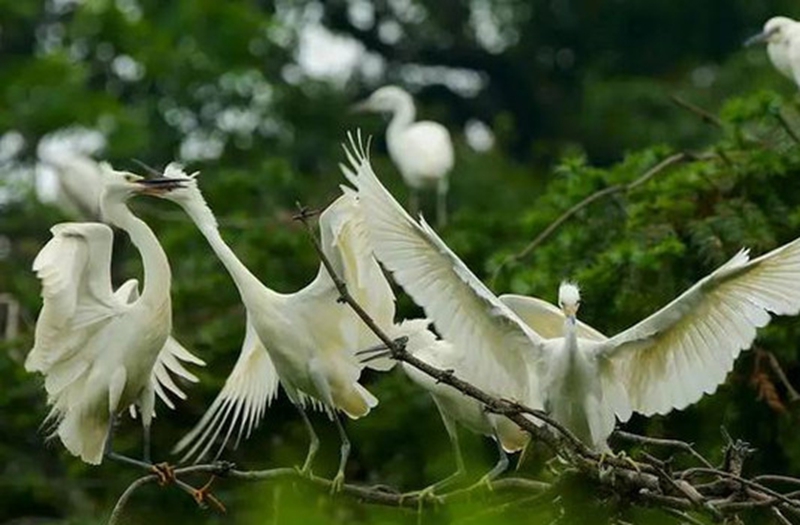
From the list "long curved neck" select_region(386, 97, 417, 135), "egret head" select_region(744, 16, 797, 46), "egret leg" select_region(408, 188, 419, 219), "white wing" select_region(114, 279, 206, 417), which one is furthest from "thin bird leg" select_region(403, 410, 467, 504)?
"long curved neck" select_region(386, 97, 417, 135)

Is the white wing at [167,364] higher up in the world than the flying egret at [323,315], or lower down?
lower down

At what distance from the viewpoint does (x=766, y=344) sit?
7809 millimetres

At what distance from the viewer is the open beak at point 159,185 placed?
20.3 feet

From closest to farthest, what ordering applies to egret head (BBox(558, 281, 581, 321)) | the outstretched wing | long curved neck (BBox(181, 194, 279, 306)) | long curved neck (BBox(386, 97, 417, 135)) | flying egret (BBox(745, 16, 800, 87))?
egret head (BBox(558, 281, 581, 321)) → the outstretched wing → long curved neck (BBox(181, 194, 279, 306)) → flying egret (BBox(745, 16, 800, 87)) → long curved neck (BBox(386, 97, 417, 135))

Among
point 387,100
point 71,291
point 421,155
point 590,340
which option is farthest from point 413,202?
point 71,291

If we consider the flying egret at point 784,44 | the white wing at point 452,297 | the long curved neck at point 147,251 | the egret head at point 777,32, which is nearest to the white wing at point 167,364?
the long curved neck at point 147,251

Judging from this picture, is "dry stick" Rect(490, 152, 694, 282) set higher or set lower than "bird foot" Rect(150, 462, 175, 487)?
higher

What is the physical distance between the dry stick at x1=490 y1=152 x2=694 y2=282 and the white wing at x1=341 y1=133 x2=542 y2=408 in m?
2.32

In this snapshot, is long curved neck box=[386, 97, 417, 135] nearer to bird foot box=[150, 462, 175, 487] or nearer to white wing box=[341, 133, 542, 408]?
white wing box=[341, 133, 542, 408]

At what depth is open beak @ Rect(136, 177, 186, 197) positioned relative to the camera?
6195 millimetres

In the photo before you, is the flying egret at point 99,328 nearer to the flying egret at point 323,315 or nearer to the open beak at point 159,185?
the open beak at point 159,185

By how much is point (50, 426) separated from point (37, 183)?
10.5 m

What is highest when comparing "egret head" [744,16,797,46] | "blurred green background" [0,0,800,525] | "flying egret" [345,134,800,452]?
"egret head" [744,16,797,46]

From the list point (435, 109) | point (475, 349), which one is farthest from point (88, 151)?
point (475, 349)
